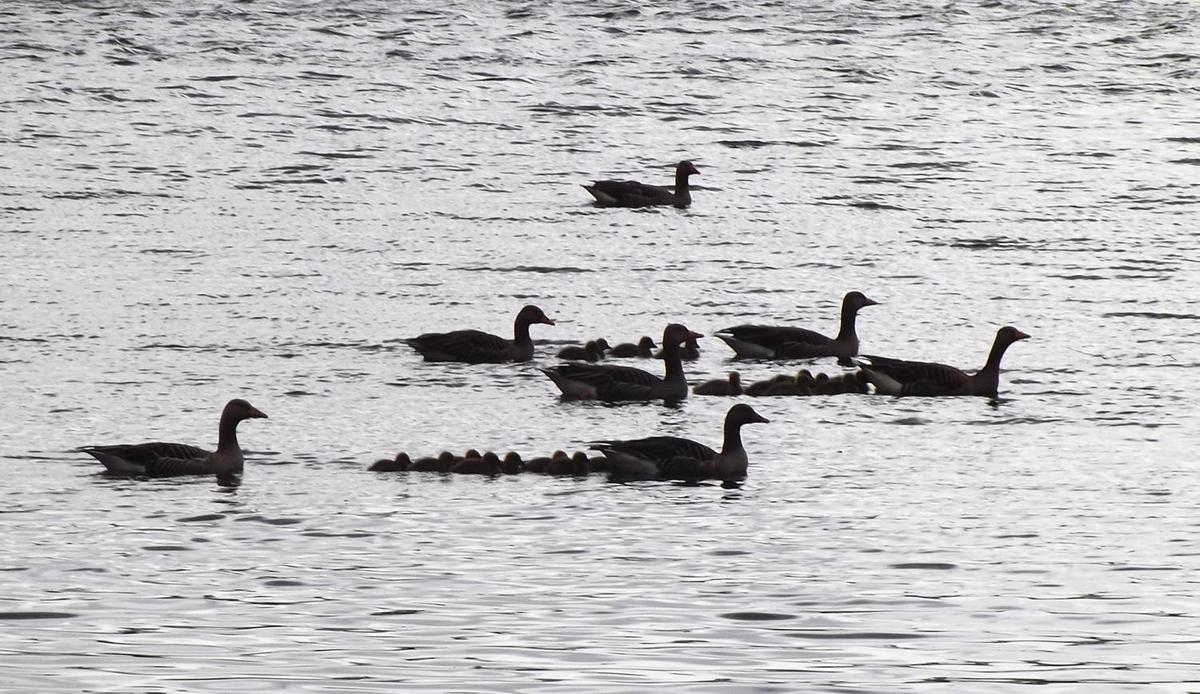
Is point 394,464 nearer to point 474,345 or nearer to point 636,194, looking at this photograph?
point 474,345

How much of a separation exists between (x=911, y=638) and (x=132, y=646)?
200 inches

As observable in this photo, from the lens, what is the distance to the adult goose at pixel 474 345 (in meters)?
24.1

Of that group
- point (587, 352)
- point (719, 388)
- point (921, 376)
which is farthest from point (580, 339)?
point (921, 376)

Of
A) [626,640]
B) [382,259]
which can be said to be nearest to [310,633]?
[626,640]

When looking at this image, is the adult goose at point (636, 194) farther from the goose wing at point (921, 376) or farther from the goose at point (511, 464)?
the goose at point (511, 464)

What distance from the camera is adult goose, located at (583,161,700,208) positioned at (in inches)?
1409

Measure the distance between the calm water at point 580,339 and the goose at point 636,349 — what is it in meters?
0.81

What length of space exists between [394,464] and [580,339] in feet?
25.7

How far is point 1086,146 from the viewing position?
1677 inches

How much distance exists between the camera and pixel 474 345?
24203 mm

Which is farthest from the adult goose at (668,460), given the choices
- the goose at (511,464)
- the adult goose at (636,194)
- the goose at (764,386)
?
the adult goose at (636,194)

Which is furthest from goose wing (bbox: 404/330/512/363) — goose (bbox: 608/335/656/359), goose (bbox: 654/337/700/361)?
goose (bbox: 654/337/700/361)

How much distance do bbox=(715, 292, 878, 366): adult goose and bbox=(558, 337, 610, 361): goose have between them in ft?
4.65

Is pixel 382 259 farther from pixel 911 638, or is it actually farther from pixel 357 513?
pixel 911 638
